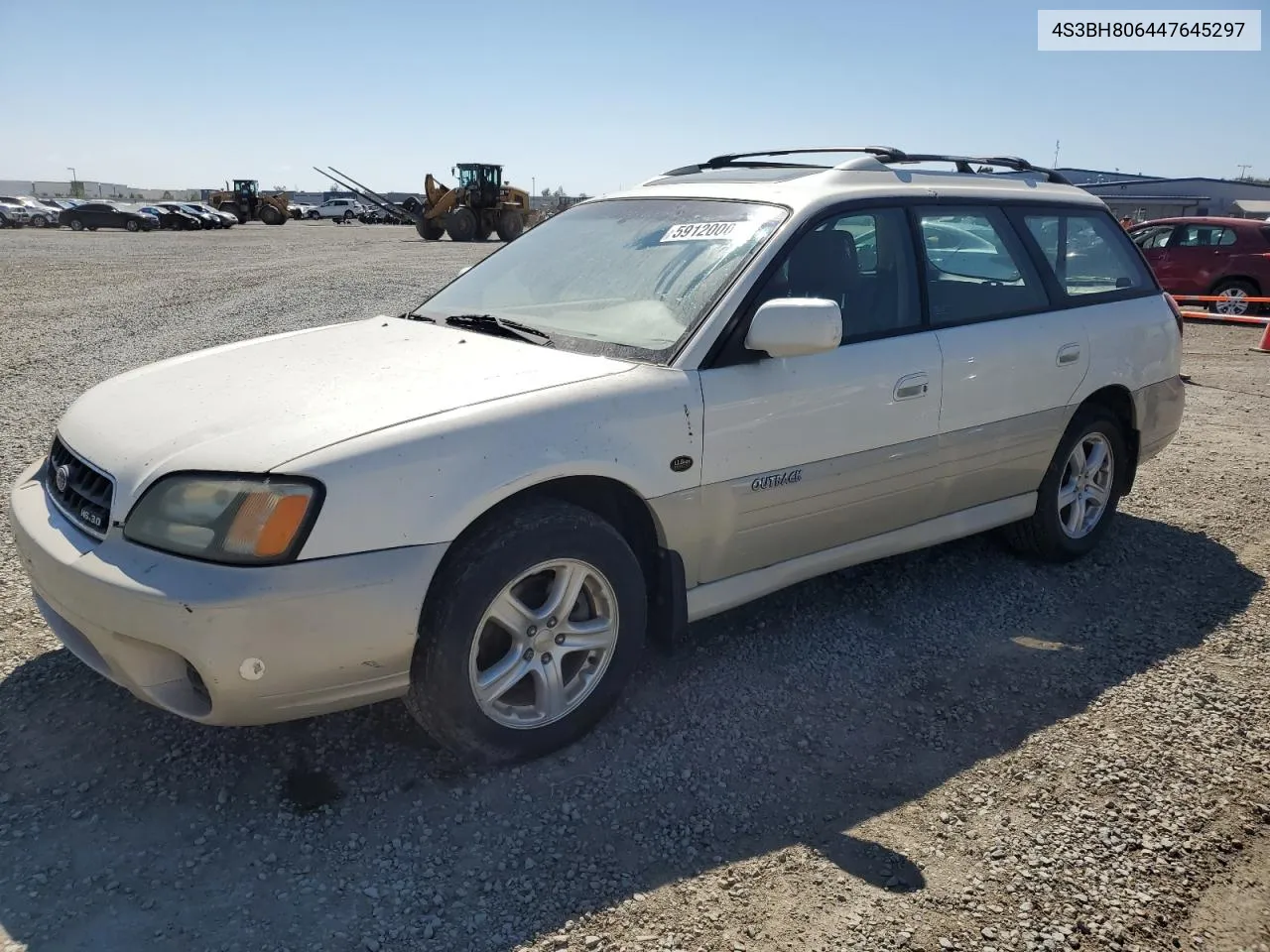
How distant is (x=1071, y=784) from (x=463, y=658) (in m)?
1.84

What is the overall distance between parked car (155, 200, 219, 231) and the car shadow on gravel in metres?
46.8

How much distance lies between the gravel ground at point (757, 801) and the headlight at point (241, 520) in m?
0.77

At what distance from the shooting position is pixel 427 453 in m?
2.53

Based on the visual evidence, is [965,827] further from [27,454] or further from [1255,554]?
[27,454]

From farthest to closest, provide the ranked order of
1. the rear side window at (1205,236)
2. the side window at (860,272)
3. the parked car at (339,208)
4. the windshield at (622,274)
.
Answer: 1. the parked car at (339,208)
2. the rear side window at (1205,236)
3. the side window at (860,272)
4. the windshield at (622,274)

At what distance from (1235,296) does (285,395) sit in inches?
588

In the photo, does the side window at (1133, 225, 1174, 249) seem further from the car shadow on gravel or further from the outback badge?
the outback badge

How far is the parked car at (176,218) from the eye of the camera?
145ft

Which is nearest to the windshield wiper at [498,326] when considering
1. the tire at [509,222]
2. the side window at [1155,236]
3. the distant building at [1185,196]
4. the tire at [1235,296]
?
the tire at [1235,296]

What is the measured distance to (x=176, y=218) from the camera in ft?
145

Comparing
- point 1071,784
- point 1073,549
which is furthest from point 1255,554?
point 1071,784

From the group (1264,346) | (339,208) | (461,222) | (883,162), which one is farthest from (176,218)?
(883,162)

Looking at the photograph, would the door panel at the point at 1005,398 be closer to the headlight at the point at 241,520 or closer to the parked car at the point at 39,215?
the headlight at the point at 241,520

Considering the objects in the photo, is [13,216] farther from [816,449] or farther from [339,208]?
[816,449]
